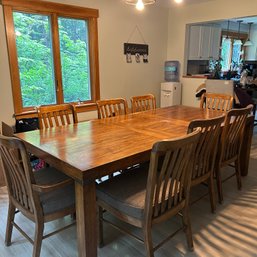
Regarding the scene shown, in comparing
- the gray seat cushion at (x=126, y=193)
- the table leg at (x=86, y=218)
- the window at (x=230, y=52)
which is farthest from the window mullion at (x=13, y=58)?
the window at (x=230, y=52)

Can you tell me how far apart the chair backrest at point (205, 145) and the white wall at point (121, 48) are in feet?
8.78

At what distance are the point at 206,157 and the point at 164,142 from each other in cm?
90

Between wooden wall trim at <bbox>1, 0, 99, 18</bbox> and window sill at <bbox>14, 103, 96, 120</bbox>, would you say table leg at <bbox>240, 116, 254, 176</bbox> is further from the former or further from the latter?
wooden wall trim at <bbox>1, 0, 99, 18</bbox>

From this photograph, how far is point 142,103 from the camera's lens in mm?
3285

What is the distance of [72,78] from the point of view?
414 cm

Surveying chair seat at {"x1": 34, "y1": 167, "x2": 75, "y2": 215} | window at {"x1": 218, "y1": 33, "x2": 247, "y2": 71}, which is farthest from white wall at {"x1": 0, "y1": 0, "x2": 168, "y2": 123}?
window at {"x1": 218, "y1": 33, "x2": 247, "y2": 71}

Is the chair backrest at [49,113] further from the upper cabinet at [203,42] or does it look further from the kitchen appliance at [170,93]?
the upper cabinet at [203,42]

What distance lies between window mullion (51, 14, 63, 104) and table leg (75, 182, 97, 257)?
2.81 m

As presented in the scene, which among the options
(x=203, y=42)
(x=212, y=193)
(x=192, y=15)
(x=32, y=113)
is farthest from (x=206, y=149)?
(x=203, y=42)

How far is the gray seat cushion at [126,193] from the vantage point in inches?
58.9

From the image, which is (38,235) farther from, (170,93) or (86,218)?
(170,93)

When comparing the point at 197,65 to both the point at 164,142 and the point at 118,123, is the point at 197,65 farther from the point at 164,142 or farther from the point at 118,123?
the point at 164,142

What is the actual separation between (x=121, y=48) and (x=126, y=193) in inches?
140

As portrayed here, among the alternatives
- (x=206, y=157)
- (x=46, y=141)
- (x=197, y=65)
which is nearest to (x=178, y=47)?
(x=197, y=65)
